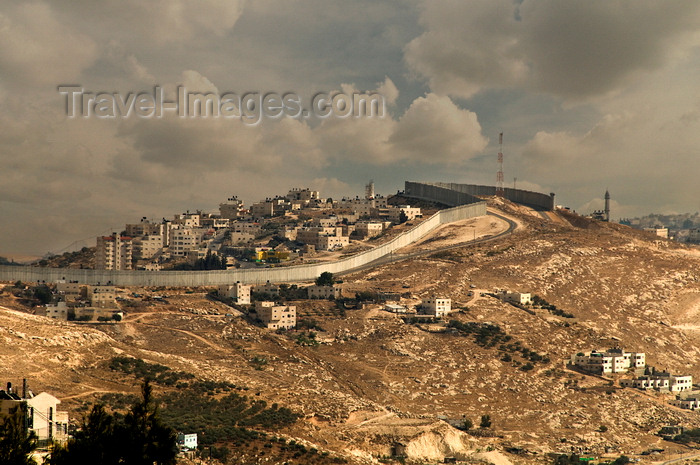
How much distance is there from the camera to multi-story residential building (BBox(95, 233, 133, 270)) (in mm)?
119375

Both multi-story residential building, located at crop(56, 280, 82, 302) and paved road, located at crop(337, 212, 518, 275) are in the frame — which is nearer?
multi-story residential building, located at crop(56, 280, 82, 302)

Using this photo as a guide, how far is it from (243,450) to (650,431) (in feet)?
118

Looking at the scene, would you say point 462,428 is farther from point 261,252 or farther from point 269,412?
point 261,252

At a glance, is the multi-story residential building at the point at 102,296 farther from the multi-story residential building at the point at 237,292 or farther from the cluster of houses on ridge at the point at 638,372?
the cluster of houses on ridge at the point at 638,372

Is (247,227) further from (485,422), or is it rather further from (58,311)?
(485,422)

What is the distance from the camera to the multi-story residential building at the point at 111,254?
392 feet

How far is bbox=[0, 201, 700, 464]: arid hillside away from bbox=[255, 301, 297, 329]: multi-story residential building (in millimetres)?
1725

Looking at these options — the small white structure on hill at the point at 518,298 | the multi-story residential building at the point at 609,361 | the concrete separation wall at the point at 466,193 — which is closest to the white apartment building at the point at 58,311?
the small white structure on hill at the point at 518,298

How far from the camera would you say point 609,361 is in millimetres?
74125

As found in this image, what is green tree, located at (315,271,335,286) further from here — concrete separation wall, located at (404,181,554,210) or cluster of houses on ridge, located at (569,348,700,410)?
concrete separation wall, located at (404,181,554,210)

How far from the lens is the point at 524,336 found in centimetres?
8050

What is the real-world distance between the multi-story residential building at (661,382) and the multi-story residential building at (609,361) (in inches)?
87.7

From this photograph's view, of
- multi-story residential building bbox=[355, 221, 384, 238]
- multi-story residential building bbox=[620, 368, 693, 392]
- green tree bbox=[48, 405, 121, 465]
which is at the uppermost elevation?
multi-story residential building bbox=[355, 221, 384, 238]

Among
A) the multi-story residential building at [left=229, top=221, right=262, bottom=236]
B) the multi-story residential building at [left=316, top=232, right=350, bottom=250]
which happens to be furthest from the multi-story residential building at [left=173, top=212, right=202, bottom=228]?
the multi-story residential building at [left=316, top=232, right=350, bottom=250]
